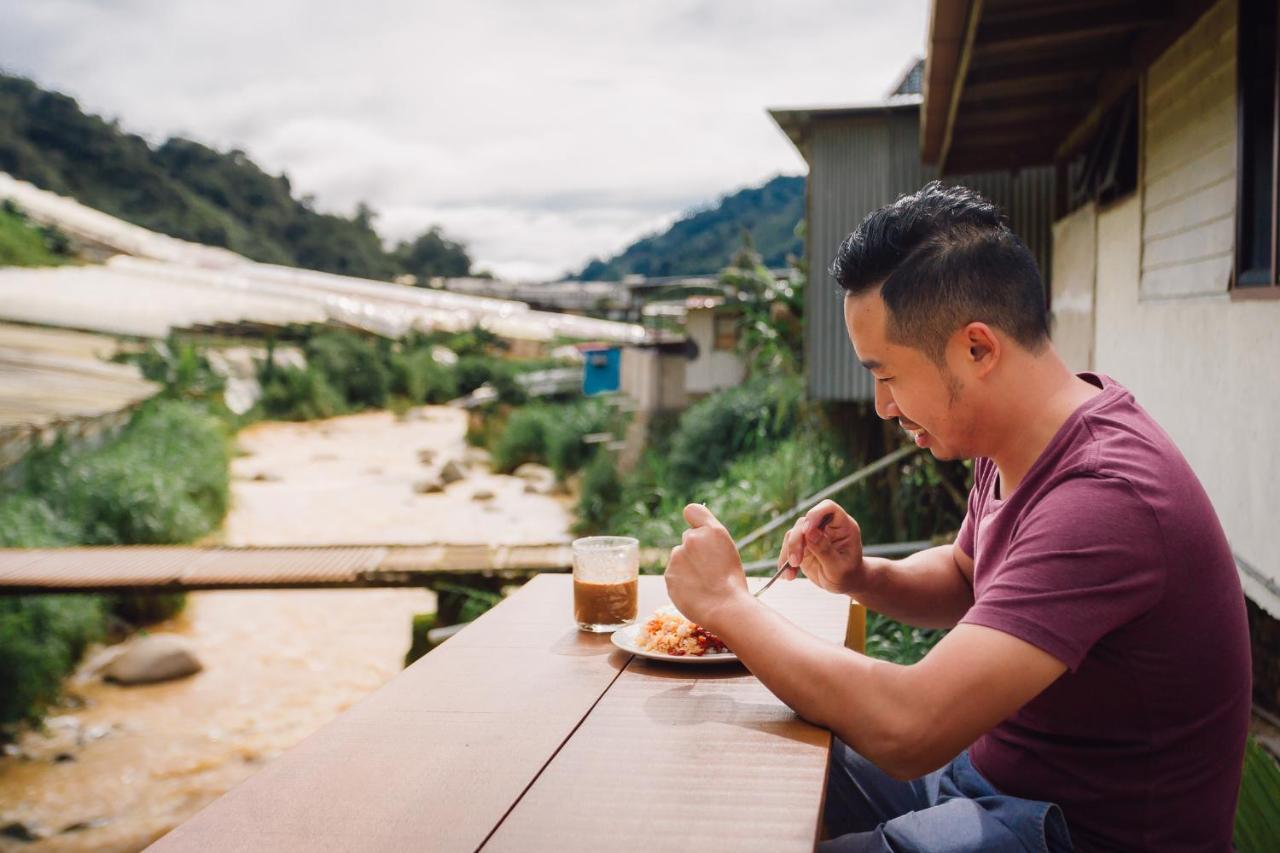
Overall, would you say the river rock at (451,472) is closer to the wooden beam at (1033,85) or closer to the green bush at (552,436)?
the green bush at (552,436)

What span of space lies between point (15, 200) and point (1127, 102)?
65.0 ft

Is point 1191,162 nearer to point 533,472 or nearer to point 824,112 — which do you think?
point 824,112

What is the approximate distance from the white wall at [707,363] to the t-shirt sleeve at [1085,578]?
12364mm

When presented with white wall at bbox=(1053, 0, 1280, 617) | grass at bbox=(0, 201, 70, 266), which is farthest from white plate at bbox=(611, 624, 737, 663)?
grass at bbox=(0, 201, 70, 266)

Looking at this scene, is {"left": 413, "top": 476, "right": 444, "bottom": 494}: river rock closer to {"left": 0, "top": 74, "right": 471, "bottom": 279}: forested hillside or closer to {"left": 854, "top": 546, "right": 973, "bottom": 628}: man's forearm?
{"left": 854, "top": 546, "right": 973, "bottom": 628}: man's forearm

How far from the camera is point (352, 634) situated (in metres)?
8.86

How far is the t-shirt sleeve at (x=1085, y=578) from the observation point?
4.26ft

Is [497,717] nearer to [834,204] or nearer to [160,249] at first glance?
[834,204]

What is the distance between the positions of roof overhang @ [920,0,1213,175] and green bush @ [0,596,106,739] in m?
6.35

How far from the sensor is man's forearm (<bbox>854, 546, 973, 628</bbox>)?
208 centimetres

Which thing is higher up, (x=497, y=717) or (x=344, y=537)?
(x=497, y=717)

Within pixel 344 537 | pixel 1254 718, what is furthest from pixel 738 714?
pixel 344 537

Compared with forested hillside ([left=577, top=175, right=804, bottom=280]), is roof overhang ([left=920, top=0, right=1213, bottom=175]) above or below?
below

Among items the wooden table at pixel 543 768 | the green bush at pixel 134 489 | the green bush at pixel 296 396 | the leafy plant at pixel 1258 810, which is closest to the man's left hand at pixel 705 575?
the wooden table at pixel 543 768
